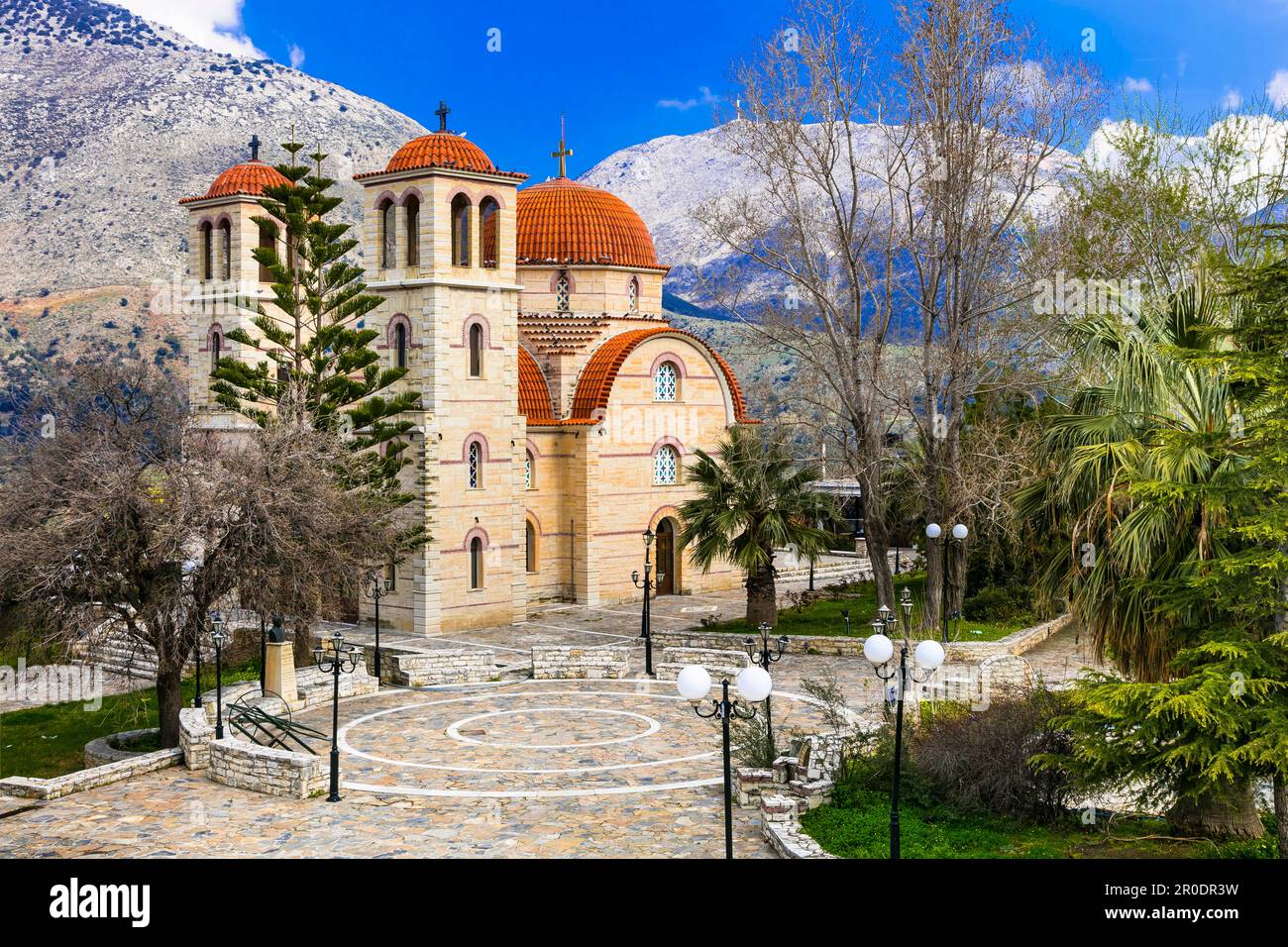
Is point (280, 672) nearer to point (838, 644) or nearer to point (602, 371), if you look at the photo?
point (838, 644)

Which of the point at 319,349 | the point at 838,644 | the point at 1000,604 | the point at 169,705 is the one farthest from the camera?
the point at 1000,604

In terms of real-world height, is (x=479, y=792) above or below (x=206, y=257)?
below

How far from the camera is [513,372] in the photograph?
3456 centimetres

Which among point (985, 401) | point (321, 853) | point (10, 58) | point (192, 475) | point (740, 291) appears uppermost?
point (10, 58)

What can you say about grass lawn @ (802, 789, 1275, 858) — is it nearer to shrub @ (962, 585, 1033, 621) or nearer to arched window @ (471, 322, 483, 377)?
shrub @ (962, 585, 1033, 621)

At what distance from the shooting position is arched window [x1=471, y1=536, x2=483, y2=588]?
3378cm

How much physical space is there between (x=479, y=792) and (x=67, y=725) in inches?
450

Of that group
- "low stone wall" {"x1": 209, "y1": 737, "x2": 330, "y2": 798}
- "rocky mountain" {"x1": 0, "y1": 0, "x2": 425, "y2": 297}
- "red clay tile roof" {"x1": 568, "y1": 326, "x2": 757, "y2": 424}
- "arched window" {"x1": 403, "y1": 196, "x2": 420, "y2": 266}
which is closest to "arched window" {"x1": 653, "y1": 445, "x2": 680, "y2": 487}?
"red clay tile roof" {"x1": 568, "y1": 326, "x2": 757, "y2": 424}

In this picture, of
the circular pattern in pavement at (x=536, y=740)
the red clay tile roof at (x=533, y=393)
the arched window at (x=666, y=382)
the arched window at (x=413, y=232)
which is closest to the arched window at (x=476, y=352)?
the arched window at (x=413, y=232)

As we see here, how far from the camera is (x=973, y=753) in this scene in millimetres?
16312

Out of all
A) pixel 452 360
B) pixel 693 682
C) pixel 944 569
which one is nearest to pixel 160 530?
pixel 693 682

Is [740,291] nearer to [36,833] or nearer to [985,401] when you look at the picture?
[985,401]
